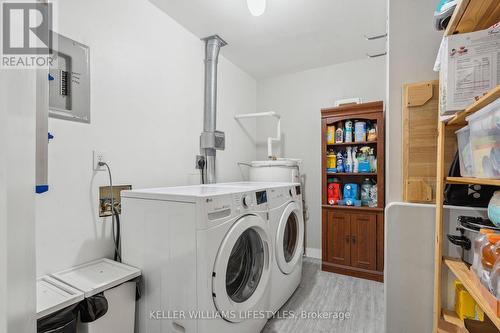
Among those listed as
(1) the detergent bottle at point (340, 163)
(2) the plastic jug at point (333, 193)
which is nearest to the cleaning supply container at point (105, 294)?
(2) the plastic jug at point (333, 193)

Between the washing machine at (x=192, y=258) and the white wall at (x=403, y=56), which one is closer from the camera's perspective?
the washing machine at (x=192, y=258)

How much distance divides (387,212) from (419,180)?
0.24 meters

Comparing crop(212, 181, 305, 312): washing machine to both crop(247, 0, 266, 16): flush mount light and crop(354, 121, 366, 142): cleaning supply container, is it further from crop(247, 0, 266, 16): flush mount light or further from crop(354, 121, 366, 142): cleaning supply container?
crop(247, 0, 266, 16): flush mount light

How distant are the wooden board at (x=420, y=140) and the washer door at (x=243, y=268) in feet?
2.86

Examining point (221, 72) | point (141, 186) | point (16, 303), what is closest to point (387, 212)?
point (16, 303)

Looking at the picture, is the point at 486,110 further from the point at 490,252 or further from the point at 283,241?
the point at 283,241

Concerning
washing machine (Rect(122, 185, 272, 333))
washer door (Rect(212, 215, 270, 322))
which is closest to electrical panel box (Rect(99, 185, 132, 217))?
washing machine (Rect(122, 185, 272, 333))

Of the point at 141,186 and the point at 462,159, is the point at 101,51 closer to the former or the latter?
the point at 141,186

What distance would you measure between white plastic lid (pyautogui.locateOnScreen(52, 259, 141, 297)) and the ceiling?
186 cm

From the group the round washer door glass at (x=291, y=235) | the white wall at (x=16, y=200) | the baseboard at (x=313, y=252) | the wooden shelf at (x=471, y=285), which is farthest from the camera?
the baseboard at (x=313, y=252)

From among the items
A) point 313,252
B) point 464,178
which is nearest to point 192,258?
point 464,178

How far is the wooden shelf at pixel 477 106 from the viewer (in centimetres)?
66

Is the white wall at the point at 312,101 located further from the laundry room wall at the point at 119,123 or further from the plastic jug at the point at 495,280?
the plastic jug at the point at 495,280

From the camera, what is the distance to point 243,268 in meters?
1.56
